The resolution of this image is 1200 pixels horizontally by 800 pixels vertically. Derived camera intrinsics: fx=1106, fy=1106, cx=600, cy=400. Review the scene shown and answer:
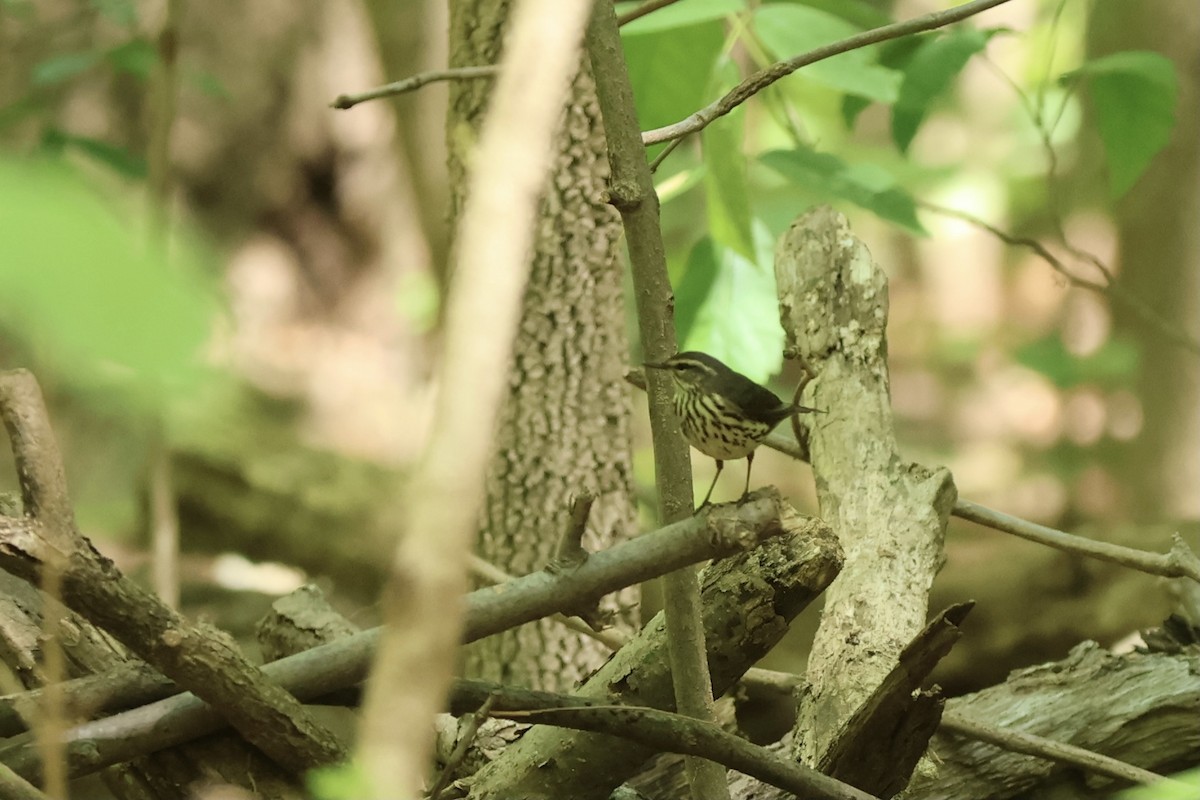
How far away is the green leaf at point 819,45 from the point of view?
231 cm

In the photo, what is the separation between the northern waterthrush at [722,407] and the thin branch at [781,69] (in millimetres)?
397

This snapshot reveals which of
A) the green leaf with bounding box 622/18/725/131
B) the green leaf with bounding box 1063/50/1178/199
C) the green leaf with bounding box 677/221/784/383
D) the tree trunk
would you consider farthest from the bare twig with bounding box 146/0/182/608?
the tree trunk

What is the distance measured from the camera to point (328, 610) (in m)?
2.16

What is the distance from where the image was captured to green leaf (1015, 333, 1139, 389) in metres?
5.44

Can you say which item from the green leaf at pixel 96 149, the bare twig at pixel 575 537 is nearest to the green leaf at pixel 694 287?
the bare twig at pixel 575 537

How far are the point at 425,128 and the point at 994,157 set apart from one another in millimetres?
6716

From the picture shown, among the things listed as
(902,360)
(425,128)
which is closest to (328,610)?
(425,128)

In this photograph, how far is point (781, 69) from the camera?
1.51m

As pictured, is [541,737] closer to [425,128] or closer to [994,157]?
[425,128]

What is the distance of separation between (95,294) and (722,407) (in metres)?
1.40

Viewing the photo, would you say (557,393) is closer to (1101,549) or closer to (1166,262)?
(1101,549)

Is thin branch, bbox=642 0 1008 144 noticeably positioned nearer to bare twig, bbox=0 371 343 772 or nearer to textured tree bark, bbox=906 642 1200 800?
bare twig, bbox=0 371 343 772

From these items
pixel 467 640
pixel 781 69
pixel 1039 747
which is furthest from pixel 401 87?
pixel 1039 747

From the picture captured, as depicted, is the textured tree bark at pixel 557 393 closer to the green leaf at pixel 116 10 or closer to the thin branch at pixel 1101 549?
the thin branch at pixel 1101 549
